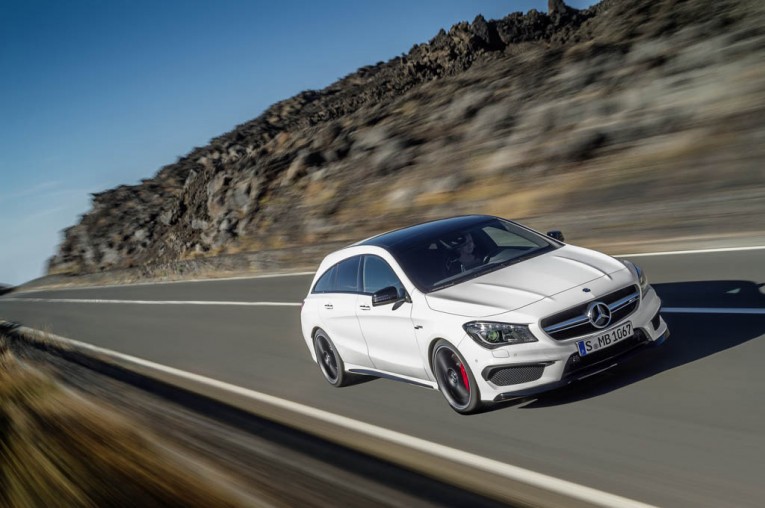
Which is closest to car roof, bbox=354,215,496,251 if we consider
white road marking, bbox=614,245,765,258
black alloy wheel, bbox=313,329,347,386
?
black alloy wheel, bbox=313,329,347,386

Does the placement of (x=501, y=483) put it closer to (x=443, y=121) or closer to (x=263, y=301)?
(x=263, y=301)

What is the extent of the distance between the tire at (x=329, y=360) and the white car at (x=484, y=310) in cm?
16

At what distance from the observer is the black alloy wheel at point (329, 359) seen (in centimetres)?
848

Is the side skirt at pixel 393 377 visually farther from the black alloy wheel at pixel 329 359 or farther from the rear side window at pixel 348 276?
the rear side window at pixel 348 276

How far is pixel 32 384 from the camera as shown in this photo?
1000 cm

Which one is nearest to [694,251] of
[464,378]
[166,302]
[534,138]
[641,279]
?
[641,279]

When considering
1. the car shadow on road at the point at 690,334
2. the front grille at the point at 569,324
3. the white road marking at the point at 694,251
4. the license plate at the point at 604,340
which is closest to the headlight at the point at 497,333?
the front grille at the point at 569,324

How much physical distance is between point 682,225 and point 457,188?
9628 mm

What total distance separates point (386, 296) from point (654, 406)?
91.4 inches

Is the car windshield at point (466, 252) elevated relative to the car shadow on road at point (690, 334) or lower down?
elevated

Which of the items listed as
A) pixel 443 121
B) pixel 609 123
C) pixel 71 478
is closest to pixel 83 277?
pixel 443 121

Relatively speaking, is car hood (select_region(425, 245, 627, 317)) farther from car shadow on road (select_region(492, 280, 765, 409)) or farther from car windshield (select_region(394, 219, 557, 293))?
car shadow on road (select_region(492, 280, 765, 409))

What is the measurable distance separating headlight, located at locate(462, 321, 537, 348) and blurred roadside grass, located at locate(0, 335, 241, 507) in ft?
6.80

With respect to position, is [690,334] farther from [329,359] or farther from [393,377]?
[329,359]
